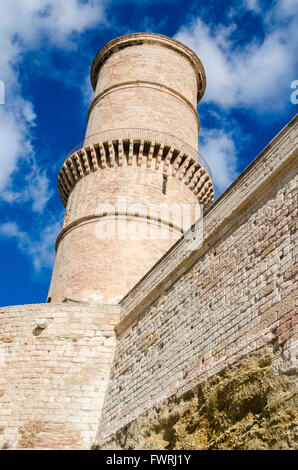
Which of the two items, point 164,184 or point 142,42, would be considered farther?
point 142,42

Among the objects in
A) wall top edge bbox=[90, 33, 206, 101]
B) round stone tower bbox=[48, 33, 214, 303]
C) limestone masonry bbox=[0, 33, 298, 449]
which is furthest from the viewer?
wall top edge bbox=[90, 33, 206, 101]

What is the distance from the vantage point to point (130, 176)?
13109 millimetres

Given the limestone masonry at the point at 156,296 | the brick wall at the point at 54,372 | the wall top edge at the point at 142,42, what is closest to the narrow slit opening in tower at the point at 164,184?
the limestone masonry at the point at 156,296

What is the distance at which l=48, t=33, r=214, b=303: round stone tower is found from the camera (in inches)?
475

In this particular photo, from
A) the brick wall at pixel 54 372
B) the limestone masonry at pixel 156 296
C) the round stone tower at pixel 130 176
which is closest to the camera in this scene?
the limestone masonry at pixel 156 296

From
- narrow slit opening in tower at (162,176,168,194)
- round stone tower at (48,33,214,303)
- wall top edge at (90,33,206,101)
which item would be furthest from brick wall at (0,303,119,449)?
wall top edge at (90,33,206,101)

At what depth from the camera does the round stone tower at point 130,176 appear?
12.1 meters

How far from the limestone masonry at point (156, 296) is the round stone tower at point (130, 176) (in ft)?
0.12

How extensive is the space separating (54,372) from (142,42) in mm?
10568

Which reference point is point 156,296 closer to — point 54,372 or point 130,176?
point 54,372

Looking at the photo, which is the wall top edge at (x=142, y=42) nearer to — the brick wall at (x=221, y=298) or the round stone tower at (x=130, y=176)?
the round stone tower at (x=130, y=176)

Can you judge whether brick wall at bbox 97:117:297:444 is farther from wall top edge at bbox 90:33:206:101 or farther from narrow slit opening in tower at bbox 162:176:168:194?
wall top edge at bbox 90:33:206:101

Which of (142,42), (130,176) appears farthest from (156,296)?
(142,42)

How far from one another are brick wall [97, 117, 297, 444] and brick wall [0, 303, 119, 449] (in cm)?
36
